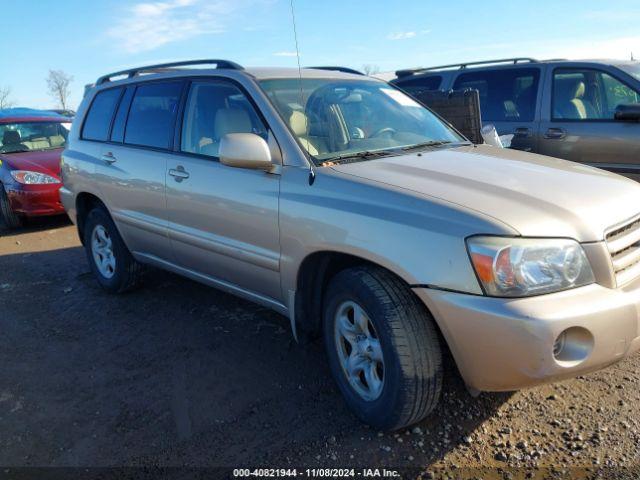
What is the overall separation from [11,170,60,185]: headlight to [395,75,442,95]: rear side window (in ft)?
Result: 16.4

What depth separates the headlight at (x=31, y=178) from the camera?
7.58 metres

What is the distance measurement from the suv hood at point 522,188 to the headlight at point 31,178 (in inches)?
241

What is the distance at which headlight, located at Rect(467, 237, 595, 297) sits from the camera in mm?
2217

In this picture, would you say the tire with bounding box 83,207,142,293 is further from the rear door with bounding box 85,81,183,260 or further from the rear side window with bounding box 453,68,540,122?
the rear side window with bounding box 453,68,540,122

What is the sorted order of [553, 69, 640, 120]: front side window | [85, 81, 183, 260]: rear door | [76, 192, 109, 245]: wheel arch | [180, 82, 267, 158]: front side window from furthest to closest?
[553, 69, 640, 120]: front side window → [76, 192, 109, 245]: wheel arch → [85, 81, 183, 260]: rear door → [180, 82, 267, 158]: front side window

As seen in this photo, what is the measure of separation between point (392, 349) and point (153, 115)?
9.01 feet

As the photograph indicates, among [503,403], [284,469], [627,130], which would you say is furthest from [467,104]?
[284,469]

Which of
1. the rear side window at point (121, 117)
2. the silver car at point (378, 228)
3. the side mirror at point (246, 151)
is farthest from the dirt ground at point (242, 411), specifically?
the rear side window at point (121, 117)

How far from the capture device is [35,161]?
785cm

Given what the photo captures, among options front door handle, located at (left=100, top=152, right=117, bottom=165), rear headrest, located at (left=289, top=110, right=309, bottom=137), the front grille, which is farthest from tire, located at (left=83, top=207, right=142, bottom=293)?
the front grille

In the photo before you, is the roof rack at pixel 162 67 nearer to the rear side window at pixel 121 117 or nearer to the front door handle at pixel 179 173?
the rear side window at pixel 121 117

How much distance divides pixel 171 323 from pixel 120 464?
1.67 metres

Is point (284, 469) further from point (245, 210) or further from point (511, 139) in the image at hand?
point (511, 139)

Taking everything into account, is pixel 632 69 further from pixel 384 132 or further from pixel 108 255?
pixel 108 255
